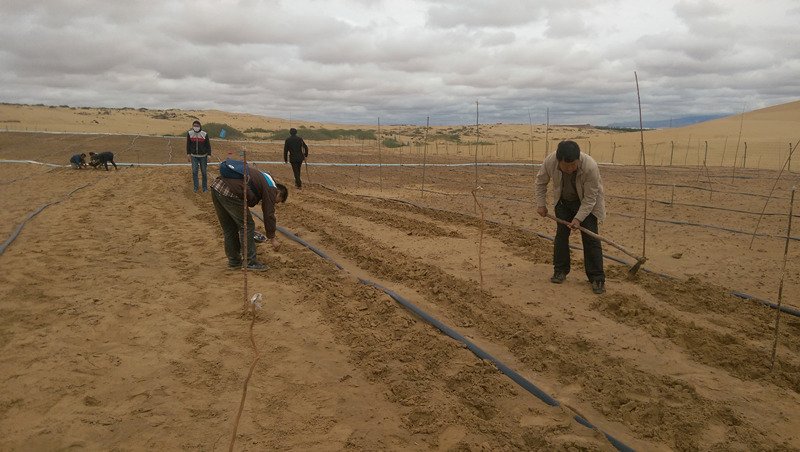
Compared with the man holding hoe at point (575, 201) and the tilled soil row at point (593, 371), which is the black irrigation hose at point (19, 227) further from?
the man holding hoe at point (575, 201)

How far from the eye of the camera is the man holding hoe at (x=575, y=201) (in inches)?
173

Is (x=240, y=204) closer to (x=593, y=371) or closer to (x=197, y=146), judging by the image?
(x=593, y=371)

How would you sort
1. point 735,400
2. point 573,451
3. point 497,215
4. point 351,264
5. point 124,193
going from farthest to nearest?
point 124,193 → point 497,215 → point 351,264 → point 735,400 → point 573,451

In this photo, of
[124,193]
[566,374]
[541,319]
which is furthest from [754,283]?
[124,193]

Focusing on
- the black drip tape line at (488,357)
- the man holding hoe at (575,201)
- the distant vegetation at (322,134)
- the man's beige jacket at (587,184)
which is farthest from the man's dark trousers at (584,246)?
the distant vegetation at (322,134)

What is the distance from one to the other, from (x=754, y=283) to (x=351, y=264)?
13.6 ft

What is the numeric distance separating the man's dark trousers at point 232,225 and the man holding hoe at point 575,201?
116 inches

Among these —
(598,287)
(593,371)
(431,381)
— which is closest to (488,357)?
(431,381)

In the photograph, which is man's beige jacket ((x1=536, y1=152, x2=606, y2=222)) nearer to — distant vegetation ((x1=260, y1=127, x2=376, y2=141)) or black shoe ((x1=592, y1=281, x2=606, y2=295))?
black shoe ((x1=592, y1=281, x2=606, y2=295))

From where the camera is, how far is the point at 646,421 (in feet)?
8.82

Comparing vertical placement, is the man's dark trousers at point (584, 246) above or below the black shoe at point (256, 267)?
above

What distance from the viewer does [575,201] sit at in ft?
15.3

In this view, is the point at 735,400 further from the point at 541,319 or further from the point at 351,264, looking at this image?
the point at 351,264

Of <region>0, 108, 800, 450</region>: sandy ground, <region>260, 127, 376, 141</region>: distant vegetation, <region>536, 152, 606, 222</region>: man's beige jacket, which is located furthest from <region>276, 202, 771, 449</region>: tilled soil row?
<region>260, 127, 376, 141</region>: distant vegetation
